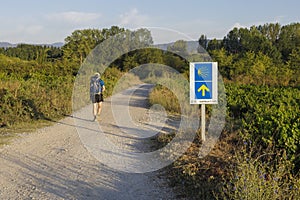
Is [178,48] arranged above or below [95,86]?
above

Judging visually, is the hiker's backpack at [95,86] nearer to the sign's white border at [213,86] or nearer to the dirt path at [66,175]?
the dirt path at [66,175]

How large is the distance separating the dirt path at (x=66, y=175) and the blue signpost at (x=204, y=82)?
1.85m

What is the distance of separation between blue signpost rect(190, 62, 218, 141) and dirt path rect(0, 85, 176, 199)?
6.06 ft

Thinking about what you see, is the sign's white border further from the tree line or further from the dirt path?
the tree line

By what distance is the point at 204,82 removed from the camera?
727 cm

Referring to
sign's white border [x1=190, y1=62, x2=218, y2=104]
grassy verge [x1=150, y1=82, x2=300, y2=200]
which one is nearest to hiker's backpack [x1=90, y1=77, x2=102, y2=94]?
grassy verge [x1=150, y1=82, x2=300, y2=200]

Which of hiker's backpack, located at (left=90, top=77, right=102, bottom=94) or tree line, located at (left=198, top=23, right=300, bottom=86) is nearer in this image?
hiker's backpack, located at (left=90, top=77, right=102, bottom=94)

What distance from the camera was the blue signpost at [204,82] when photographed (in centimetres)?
721

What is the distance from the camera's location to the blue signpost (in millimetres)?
7211

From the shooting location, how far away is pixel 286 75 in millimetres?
30203

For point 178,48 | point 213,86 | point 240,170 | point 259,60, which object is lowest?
point 240,170

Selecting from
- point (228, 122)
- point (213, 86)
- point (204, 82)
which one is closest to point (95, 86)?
point (228, 122)

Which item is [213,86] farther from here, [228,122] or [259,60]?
[259,60]

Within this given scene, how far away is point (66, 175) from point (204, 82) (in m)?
3.39
